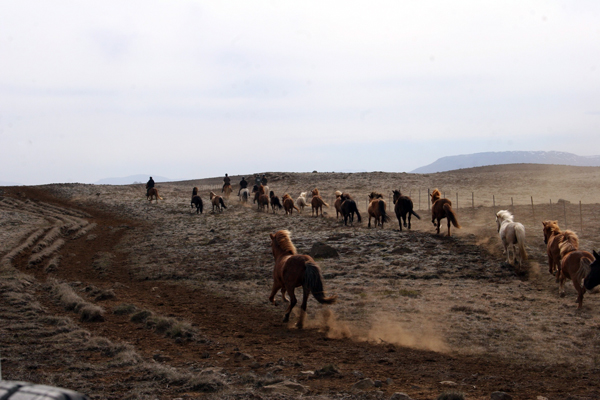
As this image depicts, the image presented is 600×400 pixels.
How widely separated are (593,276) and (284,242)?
22.7ft

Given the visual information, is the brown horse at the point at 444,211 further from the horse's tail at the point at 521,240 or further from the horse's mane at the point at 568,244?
the horse's mane at the point at 568,244

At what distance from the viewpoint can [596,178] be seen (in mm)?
45812

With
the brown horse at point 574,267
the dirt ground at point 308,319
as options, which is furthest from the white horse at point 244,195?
the brown horse at point 574,267

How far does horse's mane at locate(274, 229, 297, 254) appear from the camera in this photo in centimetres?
1115

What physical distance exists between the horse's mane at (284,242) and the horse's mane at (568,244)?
7.00 meters

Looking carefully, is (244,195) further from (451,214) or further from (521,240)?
(521,240)

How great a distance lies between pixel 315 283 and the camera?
31.6 feet

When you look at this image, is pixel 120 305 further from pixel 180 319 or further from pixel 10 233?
pixel 10 233

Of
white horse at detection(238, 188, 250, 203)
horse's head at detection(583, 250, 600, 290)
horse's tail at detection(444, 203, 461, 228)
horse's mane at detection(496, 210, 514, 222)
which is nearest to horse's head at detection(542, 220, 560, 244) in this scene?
horse's mane at detection(496, 210, 514, 222)

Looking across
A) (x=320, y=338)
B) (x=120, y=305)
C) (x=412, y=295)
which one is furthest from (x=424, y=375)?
(x=120, y=305)

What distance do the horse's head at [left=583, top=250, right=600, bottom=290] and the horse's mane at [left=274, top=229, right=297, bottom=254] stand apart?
21.3 feet

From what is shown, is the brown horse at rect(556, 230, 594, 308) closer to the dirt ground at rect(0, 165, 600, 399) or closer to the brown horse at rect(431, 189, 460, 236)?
the dirt ground at rect(0, 165, 600, 399)

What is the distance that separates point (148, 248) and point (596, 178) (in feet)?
144

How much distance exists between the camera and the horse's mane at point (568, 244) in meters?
11.8
